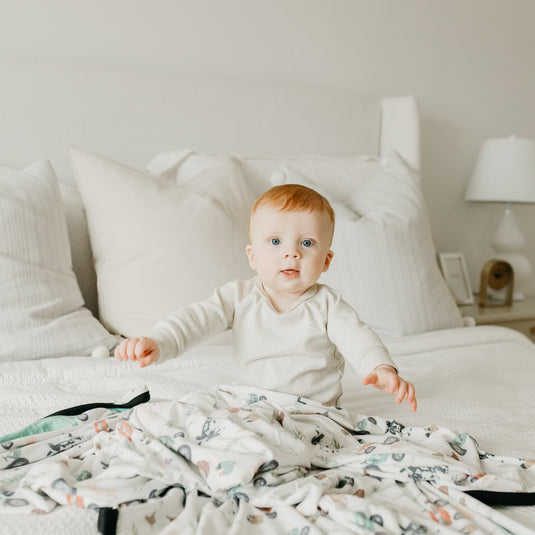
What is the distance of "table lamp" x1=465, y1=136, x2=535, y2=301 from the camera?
2469 mm

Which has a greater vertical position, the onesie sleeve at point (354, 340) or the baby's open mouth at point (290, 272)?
the baby's open mouth at point (290, 272)

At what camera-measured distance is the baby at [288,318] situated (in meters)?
1.06

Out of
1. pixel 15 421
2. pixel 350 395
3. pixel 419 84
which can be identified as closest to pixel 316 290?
pixel 350 395

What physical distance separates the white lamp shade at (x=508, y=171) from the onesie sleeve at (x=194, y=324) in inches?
A: 66.1

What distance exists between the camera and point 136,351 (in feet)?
3.13

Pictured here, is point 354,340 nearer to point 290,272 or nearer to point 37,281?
point 290,272

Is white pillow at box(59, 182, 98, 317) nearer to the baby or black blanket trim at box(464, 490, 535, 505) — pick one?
the baby

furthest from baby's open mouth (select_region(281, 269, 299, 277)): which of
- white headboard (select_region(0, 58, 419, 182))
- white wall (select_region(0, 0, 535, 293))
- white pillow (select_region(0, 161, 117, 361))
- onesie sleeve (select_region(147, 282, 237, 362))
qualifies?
white wall (select_region(0, 0, 535, 293))

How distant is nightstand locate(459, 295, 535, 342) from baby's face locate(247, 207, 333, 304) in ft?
Result: 4.49

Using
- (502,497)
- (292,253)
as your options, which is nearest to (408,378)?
(292,253)

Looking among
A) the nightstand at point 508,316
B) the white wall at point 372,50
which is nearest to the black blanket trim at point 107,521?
the white wall at point 372,50

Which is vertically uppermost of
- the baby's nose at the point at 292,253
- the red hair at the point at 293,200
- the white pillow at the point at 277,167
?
the white pillow at the point at 277,167

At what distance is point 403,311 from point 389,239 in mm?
201

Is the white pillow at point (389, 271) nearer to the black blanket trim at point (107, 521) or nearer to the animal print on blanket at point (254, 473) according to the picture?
the animal print on blanket at point (254, 473)
